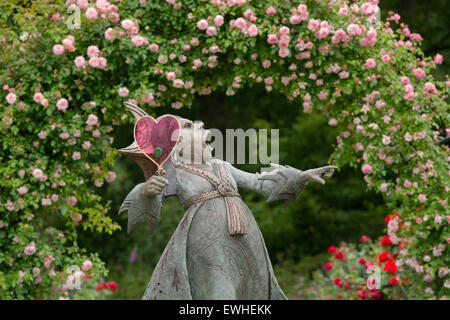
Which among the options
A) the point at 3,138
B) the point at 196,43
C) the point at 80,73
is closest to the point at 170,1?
the point at 196,43

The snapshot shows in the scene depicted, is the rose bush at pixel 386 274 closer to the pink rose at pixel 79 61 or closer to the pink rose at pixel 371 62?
the pink rose at pixel 371 62

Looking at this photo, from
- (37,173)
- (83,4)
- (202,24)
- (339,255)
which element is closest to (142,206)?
(37,173)

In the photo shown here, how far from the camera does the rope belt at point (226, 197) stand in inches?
157

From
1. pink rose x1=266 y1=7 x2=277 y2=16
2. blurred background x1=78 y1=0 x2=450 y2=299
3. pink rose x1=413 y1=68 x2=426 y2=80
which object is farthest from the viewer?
blurred background x1=78 y1=0 x2=450 y2=299

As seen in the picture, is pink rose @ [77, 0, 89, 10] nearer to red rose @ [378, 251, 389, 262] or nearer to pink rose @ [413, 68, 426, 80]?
pink rose @ [413, 68, 426, 80]

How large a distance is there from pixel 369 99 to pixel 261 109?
20.3ft

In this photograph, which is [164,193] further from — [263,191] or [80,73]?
[80,73]

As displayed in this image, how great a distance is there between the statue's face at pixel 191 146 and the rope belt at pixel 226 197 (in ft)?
0.21

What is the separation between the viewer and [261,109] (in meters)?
12.2

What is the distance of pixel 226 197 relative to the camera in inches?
162

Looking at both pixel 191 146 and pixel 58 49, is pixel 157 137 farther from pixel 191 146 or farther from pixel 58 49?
pixel 58 49

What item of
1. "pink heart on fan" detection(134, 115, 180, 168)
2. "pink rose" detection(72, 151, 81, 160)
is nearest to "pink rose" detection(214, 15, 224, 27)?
"pink rose" detection(72, 151, 81, 160)

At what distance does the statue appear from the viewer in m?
3.95

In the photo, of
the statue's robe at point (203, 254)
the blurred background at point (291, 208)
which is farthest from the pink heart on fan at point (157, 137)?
the blurred background at point (291, 208)
